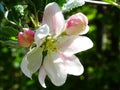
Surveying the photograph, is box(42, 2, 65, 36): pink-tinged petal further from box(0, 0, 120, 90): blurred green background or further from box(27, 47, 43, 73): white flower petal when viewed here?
box(0, 0, 120, 90): blurred green background

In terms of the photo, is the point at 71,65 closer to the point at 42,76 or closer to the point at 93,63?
the point at 42,76

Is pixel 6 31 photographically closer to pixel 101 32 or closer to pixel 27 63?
pixel 27 63

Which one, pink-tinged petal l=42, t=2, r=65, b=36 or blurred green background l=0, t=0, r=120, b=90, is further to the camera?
blurred green background l=0, t=0, r=120, b=90

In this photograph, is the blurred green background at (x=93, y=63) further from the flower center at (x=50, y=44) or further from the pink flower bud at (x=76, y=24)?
the pink flower bud at (x=76, y=24)

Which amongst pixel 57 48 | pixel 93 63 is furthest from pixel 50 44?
pixel 93 63

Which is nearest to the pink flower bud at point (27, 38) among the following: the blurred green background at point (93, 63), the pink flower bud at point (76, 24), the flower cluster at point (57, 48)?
the flower cluster at point (57, 48)

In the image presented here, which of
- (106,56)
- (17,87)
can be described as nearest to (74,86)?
(17,87)

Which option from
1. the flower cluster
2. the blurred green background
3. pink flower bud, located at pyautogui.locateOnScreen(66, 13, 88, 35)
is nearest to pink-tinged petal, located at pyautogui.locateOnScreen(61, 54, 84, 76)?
the flower cluster
